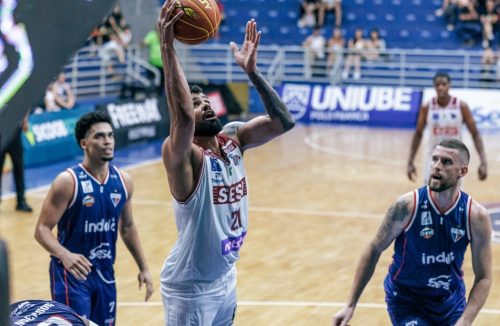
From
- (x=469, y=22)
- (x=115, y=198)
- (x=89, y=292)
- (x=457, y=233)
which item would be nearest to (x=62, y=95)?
(x=469, y=22)

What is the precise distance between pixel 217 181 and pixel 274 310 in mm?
3918

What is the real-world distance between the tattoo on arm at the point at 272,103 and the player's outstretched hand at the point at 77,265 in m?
1.49

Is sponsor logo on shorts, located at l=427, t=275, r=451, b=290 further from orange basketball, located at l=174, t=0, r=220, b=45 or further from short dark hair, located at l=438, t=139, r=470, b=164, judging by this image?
orange basketball, located at l=174, t=0, r=220, b=45

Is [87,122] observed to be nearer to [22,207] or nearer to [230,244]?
[230,244]

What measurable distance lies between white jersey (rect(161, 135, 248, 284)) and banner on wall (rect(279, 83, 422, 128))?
19.5 meters

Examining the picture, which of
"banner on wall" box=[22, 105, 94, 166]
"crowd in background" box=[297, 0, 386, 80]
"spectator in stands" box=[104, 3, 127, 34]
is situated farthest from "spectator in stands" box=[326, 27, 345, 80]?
"banner on wall" box=[22, 105, 94, 166]

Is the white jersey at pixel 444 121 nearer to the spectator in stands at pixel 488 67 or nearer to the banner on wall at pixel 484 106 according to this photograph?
the banner on wall at pixel 484 106

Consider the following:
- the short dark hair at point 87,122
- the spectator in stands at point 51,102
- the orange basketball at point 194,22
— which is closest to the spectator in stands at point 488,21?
the spectator in stands at point 51,102

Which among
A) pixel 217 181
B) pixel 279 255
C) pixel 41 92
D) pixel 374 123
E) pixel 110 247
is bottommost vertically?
pixel 374 123

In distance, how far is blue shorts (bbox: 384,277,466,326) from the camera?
487 cm

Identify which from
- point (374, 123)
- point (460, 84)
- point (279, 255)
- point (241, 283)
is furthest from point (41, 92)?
point (460, 84)

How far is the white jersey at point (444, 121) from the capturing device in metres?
11.1

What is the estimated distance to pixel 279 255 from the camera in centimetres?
1027

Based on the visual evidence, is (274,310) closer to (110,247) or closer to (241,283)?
(241,283)
